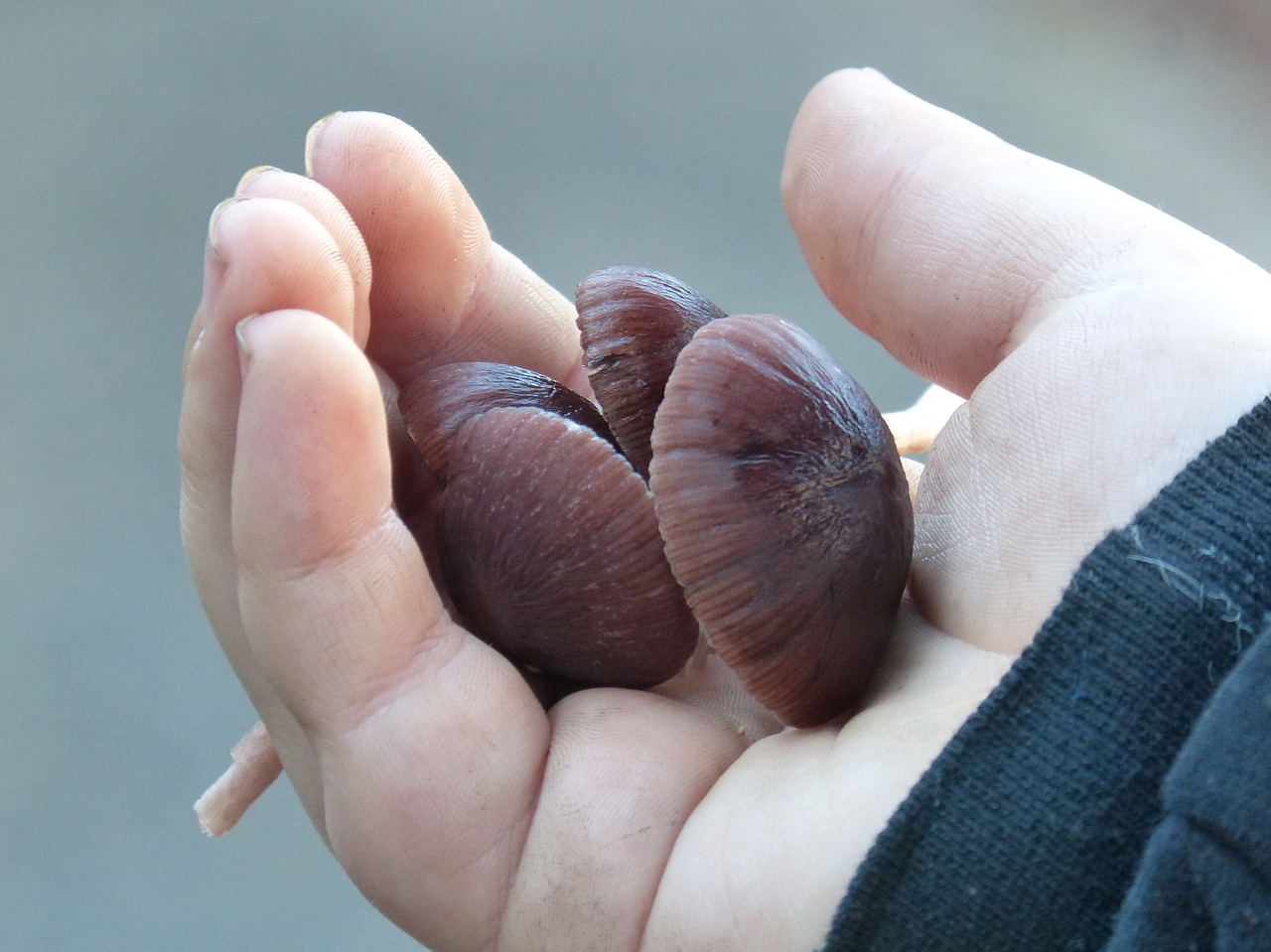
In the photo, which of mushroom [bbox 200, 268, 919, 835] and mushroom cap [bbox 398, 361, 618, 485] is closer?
mushroom [bbox 200, 268, 919, 835]

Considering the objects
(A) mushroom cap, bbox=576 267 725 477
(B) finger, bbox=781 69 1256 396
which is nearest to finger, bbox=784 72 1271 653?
(B) finger, bbox=781 69 1256 396

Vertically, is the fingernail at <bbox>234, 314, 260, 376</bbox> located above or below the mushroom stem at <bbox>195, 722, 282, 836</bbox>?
above

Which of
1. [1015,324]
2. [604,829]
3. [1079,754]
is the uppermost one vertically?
[1015,324]

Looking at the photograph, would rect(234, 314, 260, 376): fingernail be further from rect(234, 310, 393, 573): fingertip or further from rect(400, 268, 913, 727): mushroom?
rect(400, 268, 913, 727): mushroom

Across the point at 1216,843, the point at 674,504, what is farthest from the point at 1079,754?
the point at 674,504

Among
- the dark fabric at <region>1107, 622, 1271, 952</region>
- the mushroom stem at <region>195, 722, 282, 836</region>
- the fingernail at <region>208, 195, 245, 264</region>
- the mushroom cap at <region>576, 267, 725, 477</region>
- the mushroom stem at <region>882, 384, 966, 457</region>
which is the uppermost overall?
the fingernail at <region>208, 195, 245, 264</region>

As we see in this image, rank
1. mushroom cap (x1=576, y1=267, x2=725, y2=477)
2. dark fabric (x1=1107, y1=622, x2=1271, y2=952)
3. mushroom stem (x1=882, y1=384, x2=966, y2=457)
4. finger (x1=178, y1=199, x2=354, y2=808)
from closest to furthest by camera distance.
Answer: dark fabric (x1=1107, y1=622, x2=1271, y2=952)
finger (x1=178, y1=199, x2=354, y2=808)
mushroom cap (x1=576, y1=267, x2=725, y2=477)
mushroom stem (x1=882, y1=384, x2=966, y2=457)

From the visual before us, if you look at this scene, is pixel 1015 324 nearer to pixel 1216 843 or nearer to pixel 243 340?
pixel 1216 843
